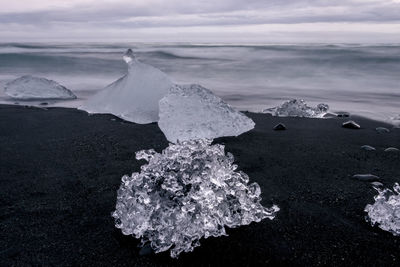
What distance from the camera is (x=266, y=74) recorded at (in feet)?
38.1

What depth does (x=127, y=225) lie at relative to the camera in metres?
1.68

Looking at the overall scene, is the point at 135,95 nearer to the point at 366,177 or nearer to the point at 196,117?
the point at 196,117

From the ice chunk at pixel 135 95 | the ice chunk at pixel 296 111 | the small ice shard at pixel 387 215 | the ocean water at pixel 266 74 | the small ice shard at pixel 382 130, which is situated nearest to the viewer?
the small ice shard at pixel 387 215

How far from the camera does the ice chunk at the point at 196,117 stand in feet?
10.1

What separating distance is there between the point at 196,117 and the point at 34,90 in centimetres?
388

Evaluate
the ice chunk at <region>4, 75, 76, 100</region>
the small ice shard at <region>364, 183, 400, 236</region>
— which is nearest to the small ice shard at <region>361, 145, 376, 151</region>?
the small ice shard at <region>364, 183, 400, 236</region>

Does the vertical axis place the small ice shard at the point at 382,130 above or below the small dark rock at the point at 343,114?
above

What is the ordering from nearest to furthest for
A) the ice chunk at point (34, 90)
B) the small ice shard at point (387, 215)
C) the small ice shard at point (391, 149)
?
the small ice shard at point (387, 215) → the small ice shard at point (391, 149) → the ice chunk at point (34, 90)

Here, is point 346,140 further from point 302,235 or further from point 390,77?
point 390,77

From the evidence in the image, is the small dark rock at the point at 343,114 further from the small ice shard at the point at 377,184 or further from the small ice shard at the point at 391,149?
the small ice shard at the point at 377,184

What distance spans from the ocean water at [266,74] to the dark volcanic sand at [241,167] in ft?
6.74

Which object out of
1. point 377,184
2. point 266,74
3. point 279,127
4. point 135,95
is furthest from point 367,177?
point 266,74

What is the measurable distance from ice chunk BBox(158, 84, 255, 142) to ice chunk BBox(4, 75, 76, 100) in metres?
3.31

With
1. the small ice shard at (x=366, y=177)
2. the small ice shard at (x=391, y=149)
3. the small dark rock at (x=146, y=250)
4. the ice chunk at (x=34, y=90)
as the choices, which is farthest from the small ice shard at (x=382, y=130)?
the ice chunk at (x=34, y=90)
